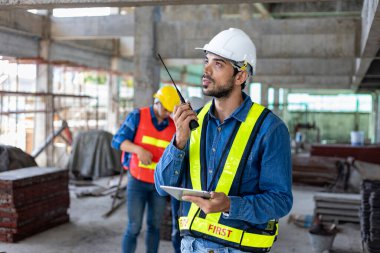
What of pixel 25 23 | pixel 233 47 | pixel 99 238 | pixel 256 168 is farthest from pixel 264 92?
pixel 256 168

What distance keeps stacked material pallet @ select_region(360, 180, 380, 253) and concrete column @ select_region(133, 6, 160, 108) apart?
620 cm

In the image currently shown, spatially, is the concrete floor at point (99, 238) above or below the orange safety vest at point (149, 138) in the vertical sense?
below

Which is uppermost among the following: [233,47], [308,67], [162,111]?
[308,67]

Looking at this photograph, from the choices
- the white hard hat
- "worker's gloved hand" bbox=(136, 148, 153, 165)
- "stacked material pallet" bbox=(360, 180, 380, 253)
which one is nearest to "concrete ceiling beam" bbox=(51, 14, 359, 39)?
"stacked material pallet" bbox=(360, 180, 380, 253)

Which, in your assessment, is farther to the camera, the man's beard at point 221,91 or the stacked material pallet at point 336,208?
the stacked material pallet at point 336,208

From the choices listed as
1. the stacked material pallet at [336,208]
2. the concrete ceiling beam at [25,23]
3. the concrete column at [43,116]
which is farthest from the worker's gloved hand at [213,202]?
the concrete column at [43,116]

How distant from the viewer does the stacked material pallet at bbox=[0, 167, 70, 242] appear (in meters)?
7.30

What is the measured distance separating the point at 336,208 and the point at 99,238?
14.7 ft

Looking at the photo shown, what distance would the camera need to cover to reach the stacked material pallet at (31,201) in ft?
24.0

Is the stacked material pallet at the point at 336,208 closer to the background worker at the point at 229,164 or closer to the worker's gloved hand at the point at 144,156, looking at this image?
the worker's gloved hand at the point at 144,156

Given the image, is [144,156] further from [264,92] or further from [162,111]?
[264,92]

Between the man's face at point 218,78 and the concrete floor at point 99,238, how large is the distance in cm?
453

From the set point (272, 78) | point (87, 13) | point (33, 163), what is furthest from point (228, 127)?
point (272, 78)

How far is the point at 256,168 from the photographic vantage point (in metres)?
2.79
